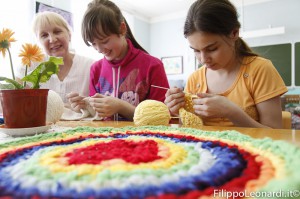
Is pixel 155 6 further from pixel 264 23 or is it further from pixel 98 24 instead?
pixel 98 24

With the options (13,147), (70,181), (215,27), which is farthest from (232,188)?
(215,27)

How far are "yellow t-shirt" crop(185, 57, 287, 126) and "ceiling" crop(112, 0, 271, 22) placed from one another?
296cm

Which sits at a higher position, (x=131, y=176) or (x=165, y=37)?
(x=165, y=37)

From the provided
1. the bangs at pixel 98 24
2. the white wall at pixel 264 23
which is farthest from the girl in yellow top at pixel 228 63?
the white wall at pixel 264 23

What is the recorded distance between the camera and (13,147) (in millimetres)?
389

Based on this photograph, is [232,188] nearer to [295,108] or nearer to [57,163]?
[57,163]

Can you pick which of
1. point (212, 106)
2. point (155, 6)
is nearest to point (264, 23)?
point (155, 6)

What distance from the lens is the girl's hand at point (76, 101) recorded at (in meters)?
0.81

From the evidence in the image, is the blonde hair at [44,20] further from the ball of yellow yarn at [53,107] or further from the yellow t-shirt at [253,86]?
the yellow t-shirt at [253,86]

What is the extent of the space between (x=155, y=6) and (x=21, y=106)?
3.64m

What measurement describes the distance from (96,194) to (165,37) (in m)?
4.20

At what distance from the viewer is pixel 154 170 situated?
0.80ft

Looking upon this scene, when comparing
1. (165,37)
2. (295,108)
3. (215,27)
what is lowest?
(295,108)

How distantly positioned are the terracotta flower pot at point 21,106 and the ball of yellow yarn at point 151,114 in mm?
232
